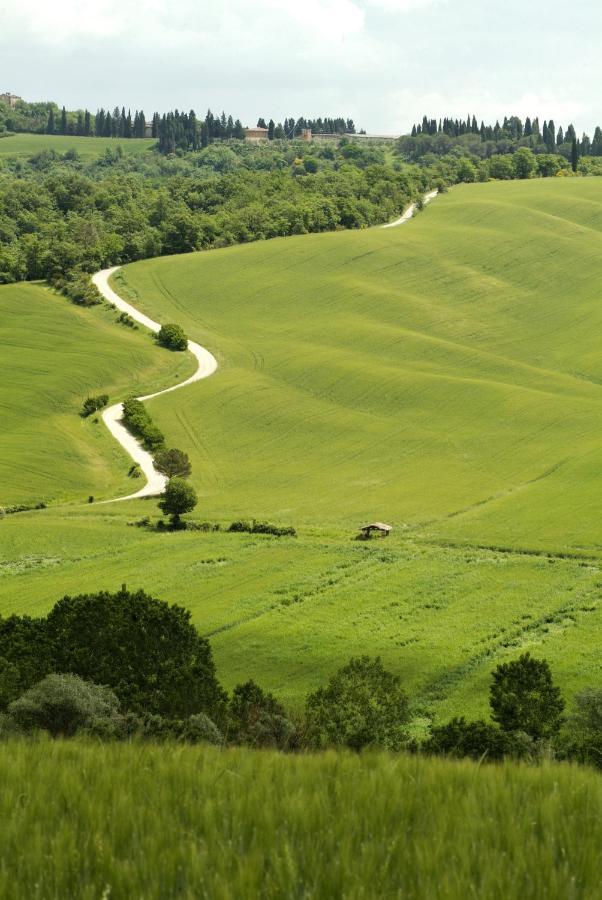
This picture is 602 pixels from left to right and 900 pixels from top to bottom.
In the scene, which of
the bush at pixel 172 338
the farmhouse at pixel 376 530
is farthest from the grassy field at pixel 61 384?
the farmhouse at pixel 376 530

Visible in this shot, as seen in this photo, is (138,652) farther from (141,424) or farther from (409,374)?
(409,374)

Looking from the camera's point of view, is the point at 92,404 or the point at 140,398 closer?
the point at 92,404

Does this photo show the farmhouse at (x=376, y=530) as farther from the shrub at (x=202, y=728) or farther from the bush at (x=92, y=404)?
the bush at (x=92, y=404)

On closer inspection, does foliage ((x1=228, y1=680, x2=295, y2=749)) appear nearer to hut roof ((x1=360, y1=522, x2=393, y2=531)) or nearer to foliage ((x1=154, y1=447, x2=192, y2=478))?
hut roof ((x1=360, y1=522, x2=393, y2=531))

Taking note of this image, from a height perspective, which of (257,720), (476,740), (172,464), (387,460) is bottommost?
(387,460)

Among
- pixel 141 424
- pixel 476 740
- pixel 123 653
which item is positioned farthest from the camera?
pixel 141 424

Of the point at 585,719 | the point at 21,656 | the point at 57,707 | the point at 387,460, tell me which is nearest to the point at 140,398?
the point at 387,460
